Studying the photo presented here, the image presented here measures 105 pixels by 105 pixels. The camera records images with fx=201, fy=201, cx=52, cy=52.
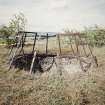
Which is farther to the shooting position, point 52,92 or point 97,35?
point 97,35

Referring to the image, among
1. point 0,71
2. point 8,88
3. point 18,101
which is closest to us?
point 18,101

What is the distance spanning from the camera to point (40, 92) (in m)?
8.26

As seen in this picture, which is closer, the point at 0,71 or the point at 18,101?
the point at 18,101

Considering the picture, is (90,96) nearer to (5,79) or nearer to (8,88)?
(8,88)

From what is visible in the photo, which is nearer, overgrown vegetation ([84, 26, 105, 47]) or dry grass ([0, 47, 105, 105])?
dry grass ([0, 47, 105, 105])

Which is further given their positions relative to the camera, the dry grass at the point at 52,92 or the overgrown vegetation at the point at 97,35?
the overgrown vegetation at the point at 97,35

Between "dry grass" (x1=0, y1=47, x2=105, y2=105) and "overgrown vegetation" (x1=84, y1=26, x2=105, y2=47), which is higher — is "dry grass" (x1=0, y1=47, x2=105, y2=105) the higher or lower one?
the lower one

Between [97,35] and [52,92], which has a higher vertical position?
[97,35]

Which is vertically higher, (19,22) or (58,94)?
(19,22)

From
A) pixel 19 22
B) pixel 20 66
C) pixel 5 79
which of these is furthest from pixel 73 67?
pixel 19 22

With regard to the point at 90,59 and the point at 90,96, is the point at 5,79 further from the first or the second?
the point at 90,59

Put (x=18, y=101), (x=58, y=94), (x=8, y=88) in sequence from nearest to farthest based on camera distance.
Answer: (x=18, y=101) < (x=58, y=94) < (x=8, y=88)

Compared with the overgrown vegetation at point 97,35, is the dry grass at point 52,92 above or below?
below

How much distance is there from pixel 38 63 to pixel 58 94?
7.73 meters
